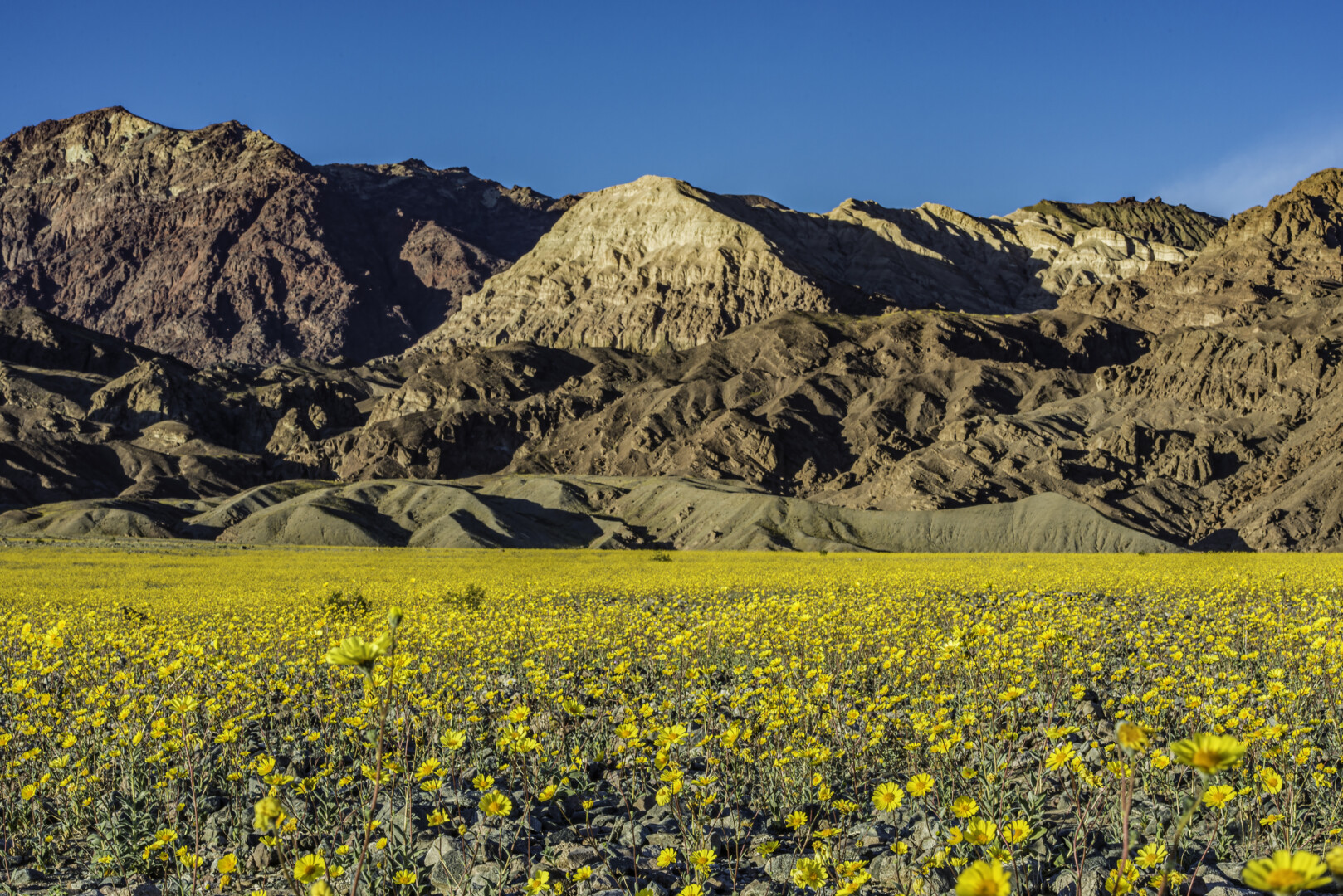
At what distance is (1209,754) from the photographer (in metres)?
2.40

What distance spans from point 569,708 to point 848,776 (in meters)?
3.38

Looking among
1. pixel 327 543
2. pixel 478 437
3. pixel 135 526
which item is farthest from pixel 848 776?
pixel 478 437

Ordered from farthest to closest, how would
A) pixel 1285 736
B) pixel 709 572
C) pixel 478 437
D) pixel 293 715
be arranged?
pixel 478 437
pixel 709 572
pixel 293 715
pixel 1285 736

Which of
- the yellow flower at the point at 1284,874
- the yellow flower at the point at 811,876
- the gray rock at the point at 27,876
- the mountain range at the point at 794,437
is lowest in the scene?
the gray rock at the point at 27,876

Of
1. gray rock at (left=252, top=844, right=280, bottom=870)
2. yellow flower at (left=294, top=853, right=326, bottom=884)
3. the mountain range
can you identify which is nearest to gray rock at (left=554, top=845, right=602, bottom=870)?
gray rock at (left=252, top=844, right=280, bottom=870)

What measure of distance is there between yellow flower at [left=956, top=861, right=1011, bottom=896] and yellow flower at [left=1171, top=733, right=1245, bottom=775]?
2.13ft

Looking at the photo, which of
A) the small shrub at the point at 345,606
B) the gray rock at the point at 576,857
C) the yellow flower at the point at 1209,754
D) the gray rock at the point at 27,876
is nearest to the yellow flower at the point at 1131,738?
the yellow flower at the point at 1209,754

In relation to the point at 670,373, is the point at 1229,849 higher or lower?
lower

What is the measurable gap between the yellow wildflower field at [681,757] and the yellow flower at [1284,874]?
13 mm

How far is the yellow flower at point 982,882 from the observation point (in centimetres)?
267

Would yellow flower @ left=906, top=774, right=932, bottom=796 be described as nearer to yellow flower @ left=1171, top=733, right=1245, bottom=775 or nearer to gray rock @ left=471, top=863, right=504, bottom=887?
yellow flower @ left=1171, top=733, right=1245, bottom=775

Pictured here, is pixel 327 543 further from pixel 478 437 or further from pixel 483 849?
pixel 483 849

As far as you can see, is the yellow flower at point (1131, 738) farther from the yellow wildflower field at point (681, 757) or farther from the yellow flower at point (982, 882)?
the yellow flower at point (982, 882)

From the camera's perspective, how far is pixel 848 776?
324 inches
